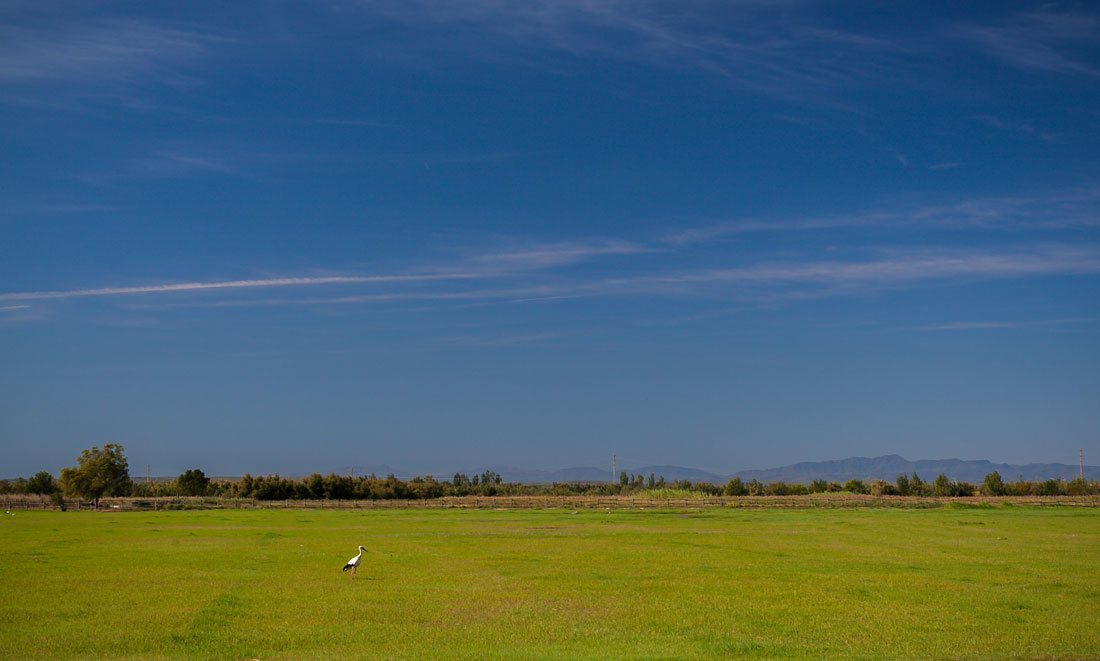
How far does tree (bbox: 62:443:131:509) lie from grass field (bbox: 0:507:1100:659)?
155 ft

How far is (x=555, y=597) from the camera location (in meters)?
21.1

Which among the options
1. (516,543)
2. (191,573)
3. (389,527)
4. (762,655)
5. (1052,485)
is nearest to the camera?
(762,655)

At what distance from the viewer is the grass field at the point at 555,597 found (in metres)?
15.9

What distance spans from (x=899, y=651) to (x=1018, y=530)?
32.2 m

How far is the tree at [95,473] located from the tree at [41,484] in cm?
1353

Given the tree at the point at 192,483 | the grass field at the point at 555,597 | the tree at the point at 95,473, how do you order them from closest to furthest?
the grass field at the point at 555,597 < the tree at the point at 95,473 < the tree at the point at 192,483

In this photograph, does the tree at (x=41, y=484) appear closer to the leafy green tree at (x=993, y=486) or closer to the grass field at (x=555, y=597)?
the grass field at (x=555, y=597)

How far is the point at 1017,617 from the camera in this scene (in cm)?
1841

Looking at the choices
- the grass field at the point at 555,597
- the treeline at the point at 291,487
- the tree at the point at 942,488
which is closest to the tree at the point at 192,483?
the treeline at the point at 291,487

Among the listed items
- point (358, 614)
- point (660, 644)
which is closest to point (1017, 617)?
point (660, 644)

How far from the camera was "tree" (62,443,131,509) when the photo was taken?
82.3m

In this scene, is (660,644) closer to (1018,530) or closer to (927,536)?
(927,536)

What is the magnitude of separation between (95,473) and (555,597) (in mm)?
75244

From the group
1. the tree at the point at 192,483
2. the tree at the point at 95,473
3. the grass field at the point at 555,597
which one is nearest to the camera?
the grass field at the point at 555,597
